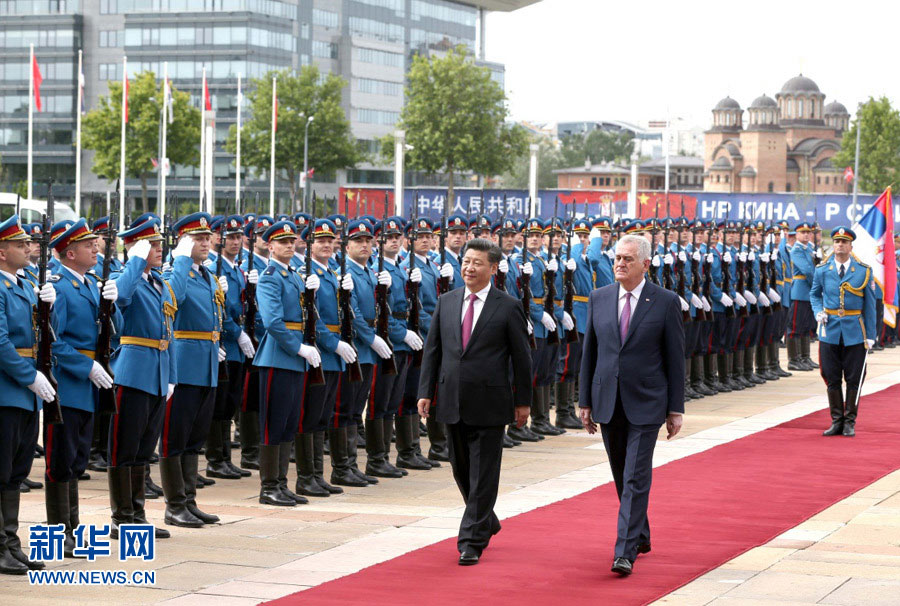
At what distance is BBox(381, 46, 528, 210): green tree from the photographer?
62.0 metres

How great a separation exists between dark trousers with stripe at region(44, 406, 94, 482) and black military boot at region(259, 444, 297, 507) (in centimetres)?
180

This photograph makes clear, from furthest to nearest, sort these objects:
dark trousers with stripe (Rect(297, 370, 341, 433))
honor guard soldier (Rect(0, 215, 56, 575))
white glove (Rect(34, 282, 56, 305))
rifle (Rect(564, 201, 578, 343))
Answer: rifle (Rect(564, 201, 578, 343)) → dark trousers with stripe (Rect(297, 370, 341, 433)) → white glove (Rect(34, 282, 56, 305)) → honor guard soldier (Rect(0, 215, 56, 575))

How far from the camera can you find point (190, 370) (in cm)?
905

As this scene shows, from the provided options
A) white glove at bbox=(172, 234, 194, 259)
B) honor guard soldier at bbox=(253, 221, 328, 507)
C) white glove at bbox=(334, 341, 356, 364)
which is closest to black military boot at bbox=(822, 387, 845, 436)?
white glove at bbox=(334, 341, 356, 364)

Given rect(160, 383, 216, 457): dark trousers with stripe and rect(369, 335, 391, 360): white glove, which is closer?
rect(160, 383, 216, 457): dark trousers with stripe

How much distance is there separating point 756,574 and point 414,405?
4564 mm

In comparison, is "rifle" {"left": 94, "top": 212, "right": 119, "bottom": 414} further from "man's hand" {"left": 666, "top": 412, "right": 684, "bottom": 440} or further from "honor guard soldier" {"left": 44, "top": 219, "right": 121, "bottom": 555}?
"man's hand" {"left": 666, "top": 412, "right": 684, "bottom": 440}

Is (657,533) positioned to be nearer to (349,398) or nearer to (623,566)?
(623,566)

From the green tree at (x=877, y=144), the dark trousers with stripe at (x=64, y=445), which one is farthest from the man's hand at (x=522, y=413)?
the green tree at (x=877, y=144)

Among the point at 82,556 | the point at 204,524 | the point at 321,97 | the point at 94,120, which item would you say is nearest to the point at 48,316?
the point at 82,556

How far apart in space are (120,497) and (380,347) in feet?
9.20

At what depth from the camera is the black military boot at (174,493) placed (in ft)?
28.8

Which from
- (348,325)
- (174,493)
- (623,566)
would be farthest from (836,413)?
(174,493)

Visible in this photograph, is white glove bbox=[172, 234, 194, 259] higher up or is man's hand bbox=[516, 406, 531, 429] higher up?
white glove bbox=[172, 234, 194, 259]
